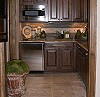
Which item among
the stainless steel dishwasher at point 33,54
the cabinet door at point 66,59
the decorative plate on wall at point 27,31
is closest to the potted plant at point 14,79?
the stainless steel dishwasher at point 33,54

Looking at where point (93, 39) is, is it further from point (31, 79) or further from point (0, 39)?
point (31, 79)

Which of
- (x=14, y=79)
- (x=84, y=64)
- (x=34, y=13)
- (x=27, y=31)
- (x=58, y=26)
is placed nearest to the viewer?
(x=14, y=79)

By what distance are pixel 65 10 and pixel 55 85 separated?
243 cm

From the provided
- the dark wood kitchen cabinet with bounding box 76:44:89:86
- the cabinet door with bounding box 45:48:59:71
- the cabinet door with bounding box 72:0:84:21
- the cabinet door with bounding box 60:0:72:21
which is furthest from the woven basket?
the cabinet door with bounding box 72:0:84:21

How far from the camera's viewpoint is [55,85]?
5.52m

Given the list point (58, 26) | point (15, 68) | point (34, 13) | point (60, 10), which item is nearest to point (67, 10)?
point (60, 10)

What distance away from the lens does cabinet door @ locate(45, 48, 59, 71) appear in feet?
22.5

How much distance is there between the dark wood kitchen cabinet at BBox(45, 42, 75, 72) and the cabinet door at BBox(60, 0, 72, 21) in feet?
2.43

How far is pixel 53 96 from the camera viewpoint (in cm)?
463

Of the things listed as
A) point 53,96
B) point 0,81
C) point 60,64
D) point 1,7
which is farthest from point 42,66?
point 1,7

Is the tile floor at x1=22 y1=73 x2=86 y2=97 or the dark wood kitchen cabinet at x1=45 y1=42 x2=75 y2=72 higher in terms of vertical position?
the dark wood kitchen cabinet at x1=45 y1=42 x2=75 y2=72

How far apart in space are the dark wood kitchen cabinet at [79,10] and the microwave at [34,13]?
Result: 86cm

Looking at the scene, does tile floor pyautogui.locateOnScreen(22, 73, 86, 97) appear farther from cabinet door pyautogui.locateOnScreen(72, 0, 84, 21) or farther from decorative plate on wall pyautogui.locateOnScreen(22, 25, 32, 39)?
cabinet door pyautogui.locateOnScreen(72, 0, 84, 21)

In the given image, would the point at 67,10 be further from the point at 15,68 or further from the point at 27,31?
the point at 15,68
